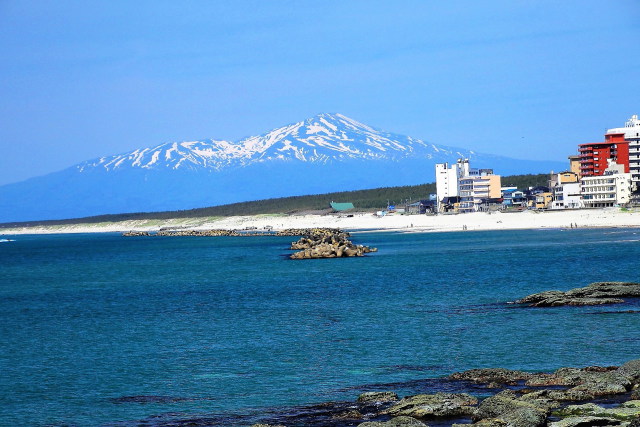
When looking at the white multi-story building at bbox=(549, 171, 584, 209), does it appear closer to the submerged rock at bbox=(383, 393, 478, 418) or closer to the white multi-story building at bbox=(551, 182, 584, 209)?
the white multi-story building at bbox=(551, 182, 584, 209)

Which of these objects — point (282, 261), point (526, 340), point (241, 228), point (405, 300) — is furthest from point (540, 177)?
point (526, 340)

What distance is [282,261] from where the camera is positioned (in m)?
66.1

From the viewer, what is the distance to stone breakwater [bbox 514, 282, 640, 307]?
30.2 metres

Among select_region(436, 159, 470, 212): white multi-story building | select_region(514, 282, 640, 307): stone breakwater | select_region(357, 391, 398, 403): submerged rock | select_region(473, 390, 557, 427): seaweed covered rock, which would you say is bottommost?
select_region(357, 391, 398, 403): submerged rock

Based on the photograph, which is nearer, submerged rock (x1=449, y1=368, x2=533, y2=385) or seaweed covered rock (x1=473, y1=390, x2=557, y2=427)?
seaweed covered rock (x1=473, y1=390, x2=557, y2=427)

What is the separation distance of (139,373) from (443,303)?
15161mm

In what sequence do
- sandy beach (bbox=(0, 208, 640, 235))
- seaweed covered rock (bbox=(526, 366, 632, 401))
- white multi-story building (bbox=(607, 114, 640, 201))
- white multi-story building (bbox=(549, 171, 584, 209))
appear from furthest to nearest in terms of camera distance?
white multi-story building (bbox=(607, 114, 640, 201)), white multi-story building (bbox=(549, 171, 584, 209)), sandy beach (bbox=(0, 208, 640, 235)), seaweed covered rock (bbox=(526, 366, 632, 401))

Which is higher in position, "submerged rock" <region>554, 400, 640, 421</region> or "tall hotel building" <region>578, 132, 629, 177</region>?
"tall hotel building" <region>578, 132, 629, 177</region>

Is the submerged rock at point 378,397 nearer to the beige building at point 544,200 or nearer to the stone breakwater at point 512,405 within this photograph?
the stone breakwater at point 512,405

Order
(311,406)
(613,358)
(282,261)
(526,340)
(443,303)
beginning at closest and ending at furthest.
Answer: (311,406), (613,358), (526,340), (443,303), (282,261)

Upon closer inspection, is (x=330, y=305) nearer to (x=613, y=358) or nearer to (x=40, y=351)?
(x=40, y=351)

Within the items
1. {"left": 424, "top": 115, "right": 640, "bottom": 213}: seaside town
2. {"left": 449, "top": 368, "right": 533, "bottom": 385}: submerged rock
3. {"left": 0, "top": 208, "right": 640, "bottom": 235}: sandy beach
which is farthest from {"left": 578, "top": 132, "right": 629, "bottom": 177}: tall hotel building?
{"left": 449, "top": 368, "right": 533, "bottom": 385}: submerged rock

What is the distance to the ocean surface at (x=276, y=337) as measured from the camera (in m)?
18.7

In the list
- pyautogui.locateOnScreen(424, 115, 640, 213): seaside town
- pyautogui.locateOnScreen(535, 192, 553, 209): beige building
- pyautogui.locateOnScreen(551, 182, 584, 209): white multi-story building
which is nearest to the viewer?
pyautogui.locateOnScreen(424, 115, 640, 213): seaside town
